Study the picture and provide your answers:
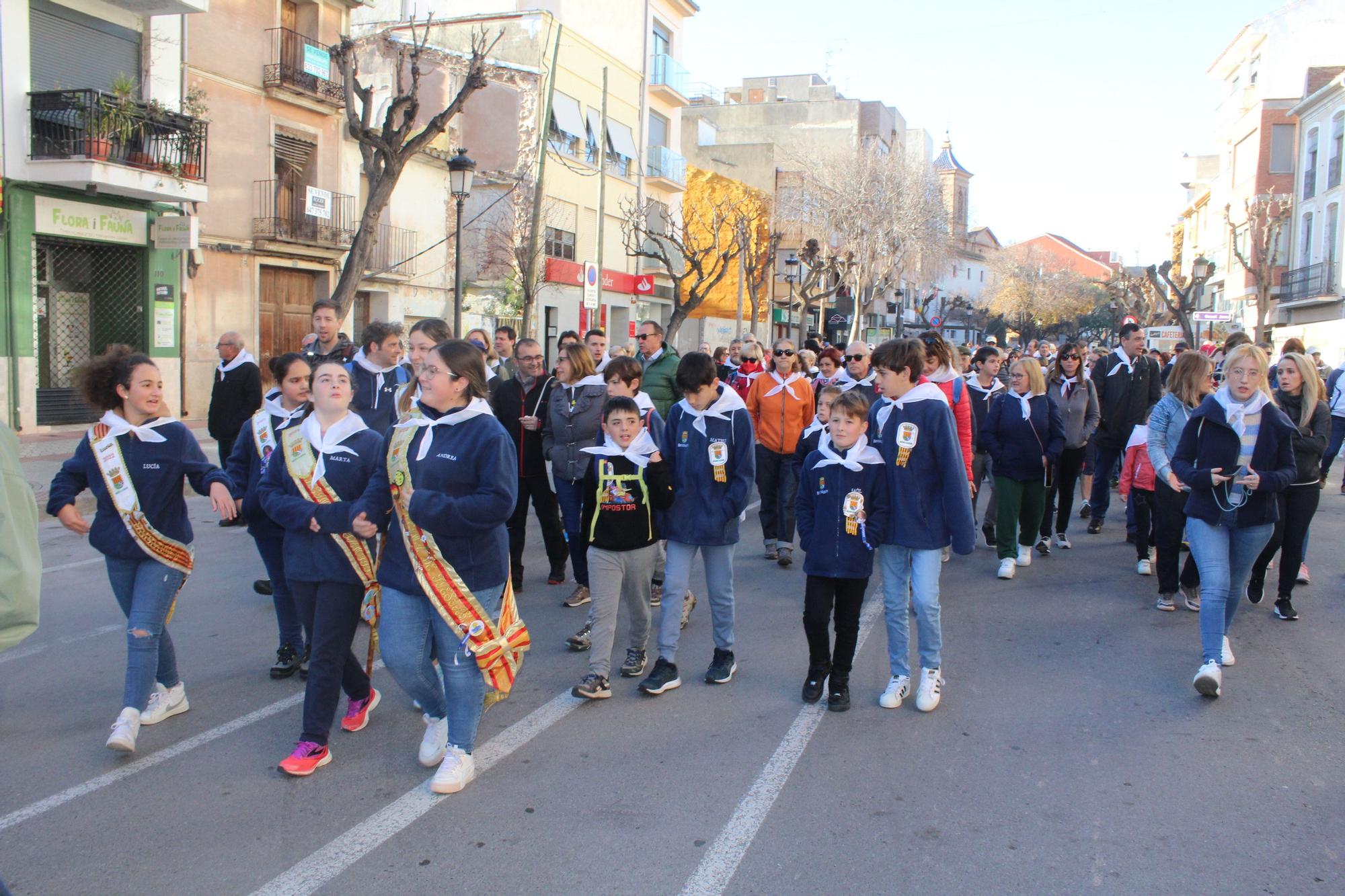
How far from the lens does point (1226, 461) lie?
5.44 metres

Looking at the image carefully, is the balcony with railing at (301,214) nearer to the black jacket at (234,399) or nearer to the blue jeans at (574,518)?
the black jacket at (234,399)

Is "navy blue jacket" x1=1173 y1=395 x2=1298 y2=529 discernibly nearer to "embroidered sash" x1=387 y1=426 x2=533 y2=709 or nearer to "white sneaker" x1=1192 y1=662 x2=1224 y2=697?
"white sneaker" x1=1192 y1=662 x2=1224 y2=697

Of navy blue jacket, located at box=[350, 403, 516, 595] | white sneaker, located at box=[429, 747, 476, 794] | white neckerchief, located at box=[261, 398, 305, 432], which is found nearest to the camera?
navy blue jacket, located at box=[350, 403, 516, 595]

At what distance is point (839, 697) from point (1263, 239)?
4179cm

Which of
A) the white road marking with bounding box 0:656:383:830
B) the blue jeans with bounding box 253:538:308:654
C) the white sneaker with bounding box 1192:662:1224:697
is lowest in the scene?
the white road marking with bounding box 0:656:383:830

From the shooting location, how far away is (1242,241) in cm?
4641

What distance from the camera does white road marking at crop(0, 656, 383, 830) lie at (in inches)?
148

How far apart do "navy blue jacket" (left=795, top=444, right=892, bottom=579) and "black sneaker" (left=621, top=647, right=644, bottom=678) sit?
1.04 m

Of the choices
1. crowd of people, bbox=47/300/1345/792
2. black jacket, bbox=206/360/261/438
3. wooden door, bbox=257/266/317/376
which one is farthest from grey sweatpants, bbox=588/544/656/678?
wooden door, bbox=257/266/317/376

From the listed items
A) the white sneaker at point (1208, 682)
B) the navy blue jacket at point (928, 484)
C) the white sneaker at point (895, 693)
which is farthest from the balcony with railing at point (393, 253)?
the white sneaker at point (1208, 682)

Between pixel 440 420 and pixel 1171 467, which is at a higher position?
pixel 440 420

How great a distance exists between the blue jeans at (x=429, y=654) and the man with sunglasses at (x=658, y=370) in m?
3.92

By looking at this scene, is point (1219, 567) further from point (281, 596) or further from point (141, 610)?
point (141, 610)

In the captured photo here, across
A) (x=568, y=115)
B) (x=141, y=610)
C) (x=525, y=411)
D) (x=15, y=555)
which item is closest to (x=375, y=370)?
(x=525, y=411)
